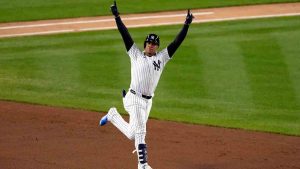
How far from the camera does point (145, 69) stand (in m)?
10.1

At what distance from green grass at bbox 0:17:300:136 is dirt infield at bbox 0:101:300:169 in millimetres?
606

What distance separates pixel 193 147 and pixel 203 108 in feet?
6.97

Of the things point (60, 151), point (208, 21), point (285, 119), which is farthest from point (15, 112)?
point (208, 21)

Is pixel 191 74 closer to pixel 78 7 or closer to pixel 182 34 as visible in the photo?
pixel 182 34

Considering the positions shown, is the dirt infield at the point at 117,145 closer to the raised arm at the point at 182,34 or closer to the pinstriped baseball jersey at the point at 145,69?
the pinstriped baseball jersey at the point at 145,69

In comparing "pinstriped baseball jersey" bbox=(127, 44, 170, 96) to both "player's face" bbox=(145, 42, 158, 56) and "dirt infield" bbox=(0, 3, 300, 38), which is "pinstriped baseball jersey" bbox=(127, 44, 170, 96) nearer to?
"player's face" bbox=(145, 42, 158, 56)

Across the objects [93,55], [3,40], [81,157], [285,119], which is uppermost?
[3,40]

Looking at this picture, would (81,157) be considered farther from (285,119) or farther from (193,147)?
(285,119)

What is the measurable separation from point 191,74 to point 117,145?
3.96 m

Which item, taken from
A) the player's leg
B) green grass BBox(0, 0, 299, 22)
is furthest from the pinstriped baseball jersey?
green grass BBox(0, 0, 299, 22)

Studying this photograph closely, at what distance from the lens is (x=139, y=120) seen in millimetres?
10188

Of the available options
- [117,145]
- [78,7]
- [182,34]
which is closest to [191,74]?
[117,145]

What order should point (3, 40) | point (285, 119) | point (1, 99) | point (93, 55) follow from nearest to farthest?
1. point (285, 119)
2. point (1, 99)
3. point (93, 55)
4. point (3, 40)

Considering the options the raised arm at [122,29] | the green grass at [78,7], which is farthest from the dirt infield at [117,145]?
the green grass at [78,7]
